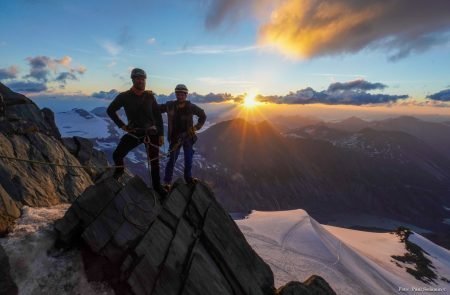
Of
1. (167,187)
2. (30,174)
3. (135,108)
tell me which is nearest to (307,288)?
(167,187)

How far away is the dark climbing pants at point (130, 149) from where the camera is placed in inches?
685

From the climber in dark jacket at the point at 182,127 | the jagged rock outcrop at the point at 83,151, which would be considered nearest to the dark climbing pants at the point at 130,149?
the climber in dark jacket at the point at 182,127

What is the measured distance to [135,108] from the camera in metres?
17.2

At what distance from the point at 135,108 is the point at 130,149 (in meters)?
2.06

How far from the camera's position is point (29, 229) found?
52.3ft

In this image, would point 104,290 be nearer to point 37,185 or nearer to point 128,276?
point 128,276

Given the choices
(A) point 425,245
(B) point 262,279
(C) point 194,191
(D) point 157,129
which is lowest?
(A) point 425,245

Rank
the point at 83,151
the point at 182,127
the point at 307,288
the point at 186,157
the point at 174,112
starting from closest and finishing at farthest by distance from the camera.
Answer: the point at 307,288, the point at 174,112, the point at 182,127, the point at 186,157, the point at 83,151

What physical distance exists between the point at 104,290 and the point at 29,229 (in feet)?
15.1

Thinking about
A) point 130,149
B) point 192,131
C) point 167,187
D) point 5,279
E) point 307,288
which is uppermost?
point 192,131

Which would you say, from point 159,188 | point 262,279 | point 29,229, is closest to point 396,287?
point 262,279

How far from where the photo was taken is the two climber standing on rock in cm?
1694

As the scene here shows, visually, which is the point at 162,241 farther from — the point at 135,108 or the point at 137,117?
the point at 135,108

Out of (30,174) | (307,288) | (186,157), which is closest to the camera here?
(307,288)
